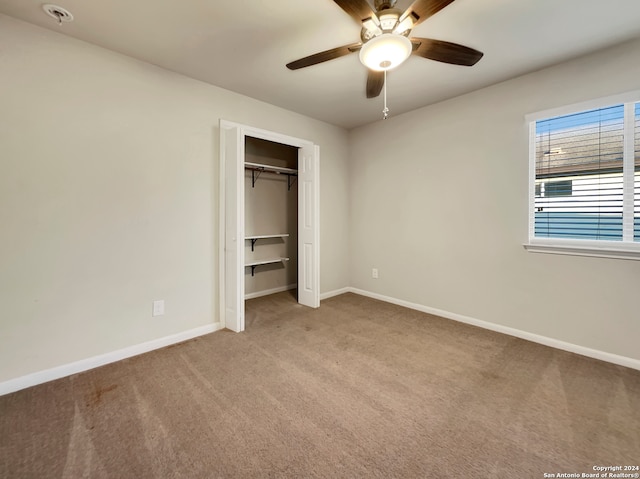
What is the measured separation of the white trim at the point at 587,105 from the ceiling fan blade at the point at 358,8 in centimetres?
201

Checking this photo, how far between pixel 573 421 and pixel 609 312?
1203 mm

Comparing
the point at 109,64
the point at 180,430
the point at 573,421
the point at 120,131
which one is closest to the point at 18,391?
the point at 180,430

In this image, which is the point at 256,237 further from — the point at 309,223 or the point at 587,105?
the point at 587,105

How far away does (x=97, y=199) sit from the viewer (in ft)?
7.36

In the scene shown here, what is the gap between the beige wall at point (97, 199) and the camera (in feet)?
6.40

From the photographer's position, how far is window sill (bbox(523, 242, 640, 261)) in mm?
2199

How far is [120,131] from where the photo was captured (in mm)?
2330

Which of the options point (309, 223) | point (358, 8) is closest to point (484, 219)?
point (309, 223)

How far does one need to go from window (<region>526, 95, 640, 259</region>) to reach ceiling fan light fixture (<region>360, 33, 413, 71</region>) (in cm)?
183

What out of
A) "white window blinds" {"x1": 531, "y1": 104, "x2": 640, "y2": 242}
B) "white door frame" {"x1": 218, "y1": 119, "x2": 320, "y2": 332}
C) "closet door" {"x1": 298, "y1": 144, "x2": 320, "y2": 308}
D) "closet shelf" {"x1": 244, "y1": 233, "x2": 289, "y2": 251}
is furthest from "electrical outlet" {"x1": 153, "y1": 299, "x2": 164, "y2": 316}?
"white window blinds" {"x1": 531, "y1": 104, "x2": 640, "y2": 242}

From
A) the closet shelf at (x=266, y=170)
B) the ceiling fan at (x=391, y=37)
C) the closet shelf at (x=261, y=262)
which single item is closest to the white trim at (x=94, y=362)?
the closet shelf at (x=261, y=262)

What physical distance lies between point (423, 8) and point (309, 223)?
99.1 inches

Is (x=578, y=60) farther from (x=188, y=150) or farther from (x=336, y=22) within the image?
(x=188, y=150)

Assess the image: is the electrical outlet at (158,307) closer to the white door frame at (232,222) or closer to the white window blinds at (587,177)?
the white door frame at (232,222)
